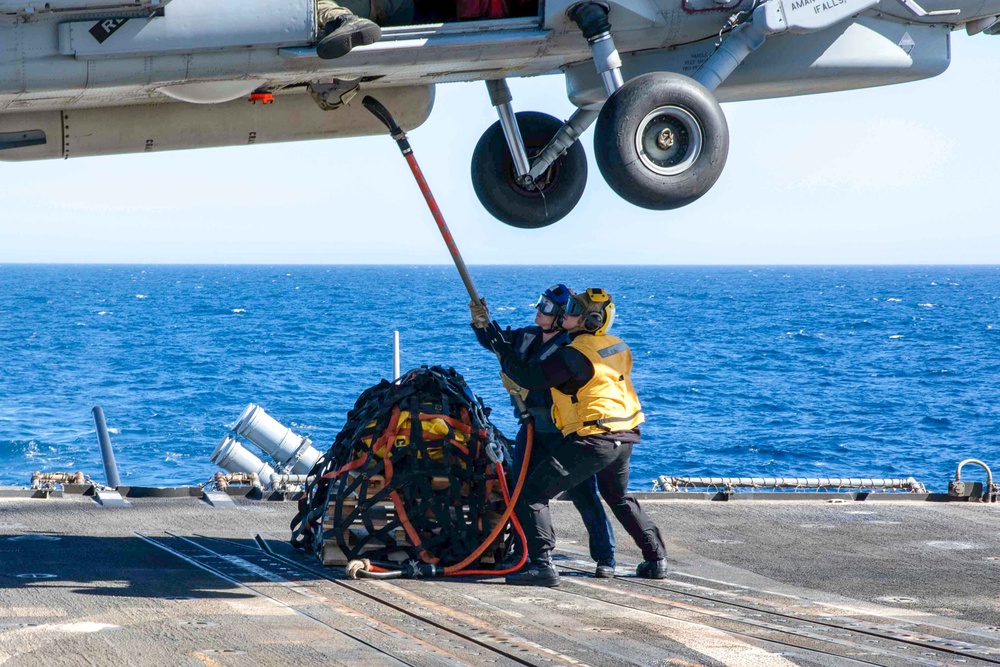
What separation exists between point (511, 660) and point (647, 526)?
2.36m

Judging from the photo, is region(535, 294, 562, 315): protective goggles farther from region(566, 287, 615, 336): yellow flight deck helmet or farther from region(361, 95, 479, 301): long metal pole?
region(361, 95, 479, 301): long metal pole

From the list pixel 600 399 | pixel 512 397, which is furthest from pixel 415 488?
pixel 600 399

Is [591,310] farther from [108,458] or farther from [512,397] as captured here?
[108,458]

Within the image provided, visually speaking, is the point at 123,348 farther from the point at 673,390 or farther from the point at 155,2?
the point at 155,2

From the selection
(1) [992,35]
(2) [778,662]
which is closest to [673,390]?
(1) [992,35]

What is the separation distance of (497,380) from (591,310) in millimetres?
40118

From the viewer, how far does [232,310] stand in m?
85.9

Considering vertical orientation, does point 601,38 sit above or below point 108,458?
above

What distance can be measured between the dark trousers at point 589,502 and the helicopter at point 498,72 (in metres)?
1.75

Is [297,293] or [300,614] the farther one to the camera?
[297,293]

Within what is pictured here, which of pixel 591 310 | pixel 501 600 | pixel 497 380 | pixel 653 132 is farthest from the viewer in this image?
pixel 497 380

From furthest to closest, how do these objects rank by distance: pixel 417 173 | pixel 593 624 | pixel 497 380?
pixel 497 380
pixel 417 173
pixel 593 624

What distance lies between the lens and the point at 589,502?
24.7ft

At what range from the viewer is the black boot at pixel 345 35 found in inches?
265
